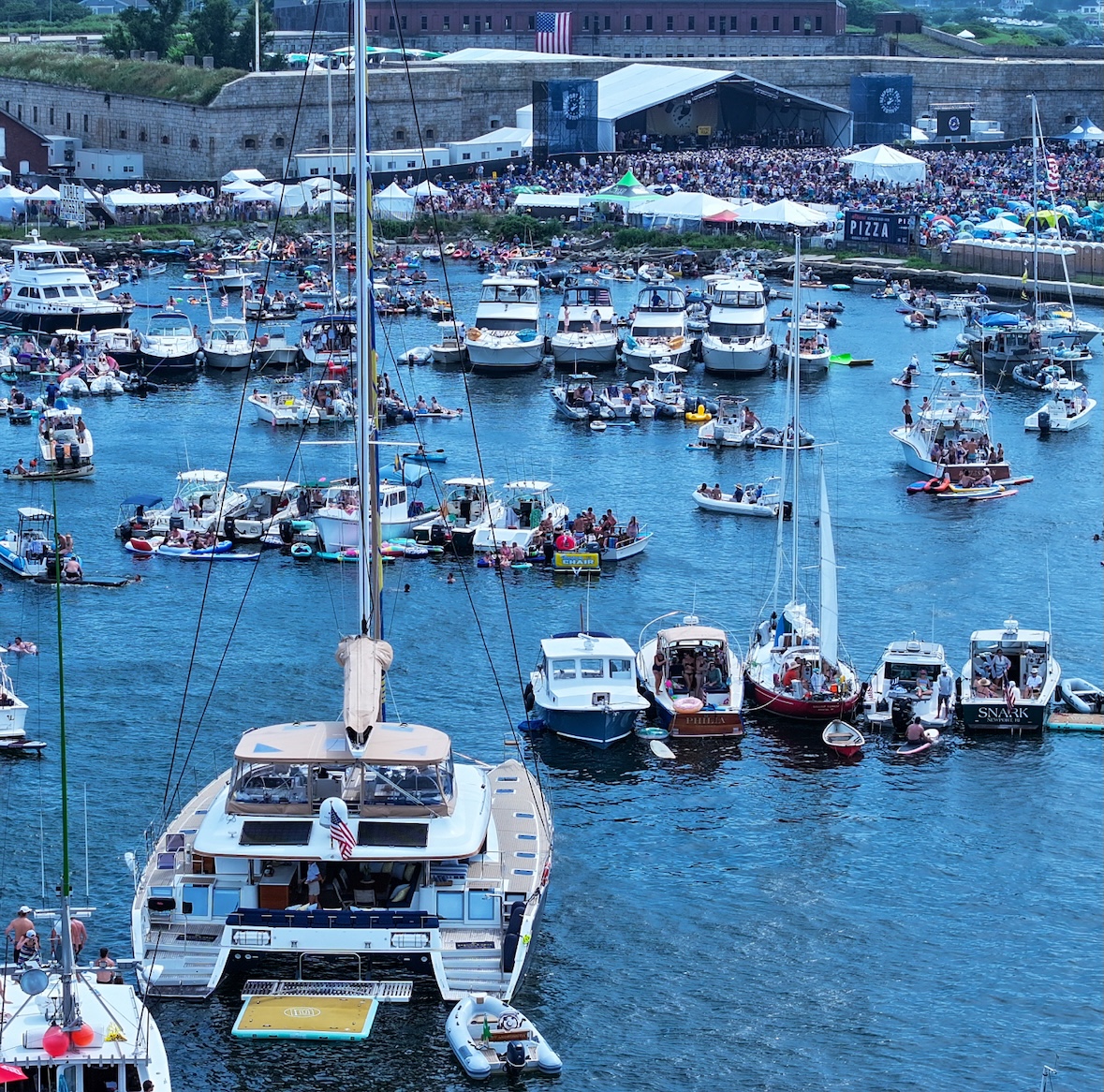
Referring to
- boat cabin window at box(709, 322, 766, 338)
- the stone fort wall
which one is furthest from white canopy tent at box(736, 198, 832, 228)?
the stone fort wall

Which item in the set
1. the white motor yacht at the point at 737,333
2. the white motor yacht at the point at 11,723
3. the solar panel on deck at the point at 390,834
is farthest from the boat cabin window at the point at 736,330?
the solar panel on deck at the point at 390,834

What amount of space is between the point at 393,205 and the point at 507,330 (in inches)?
1678

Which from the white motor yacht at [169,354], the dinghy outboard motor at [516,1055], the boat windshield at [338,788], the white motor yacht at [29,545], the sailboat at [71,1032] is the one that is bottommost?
the dinghy outboard motor at [516,1055]

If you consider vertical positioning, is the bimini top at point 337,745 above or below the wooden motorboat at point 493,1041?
above

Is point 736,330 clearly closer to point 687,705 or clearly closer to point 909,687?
point 909,687

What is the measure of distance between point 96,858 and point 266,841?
8.50 m

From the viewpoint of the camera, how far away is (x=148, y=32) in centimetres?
16950

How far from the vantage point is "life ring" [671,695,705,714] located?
50281mm

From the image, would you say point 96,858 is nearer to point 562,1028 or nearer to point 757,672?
point 562,1028

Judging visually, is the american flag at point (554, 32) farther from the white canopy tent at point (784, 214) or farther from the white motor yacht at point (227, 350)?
the white motor yacht at point (227, 350)

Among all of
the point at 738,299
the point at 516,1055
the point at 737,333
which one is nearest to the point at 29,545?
the point at 516,1055

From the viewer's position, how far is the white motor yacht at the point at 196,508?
222 feet

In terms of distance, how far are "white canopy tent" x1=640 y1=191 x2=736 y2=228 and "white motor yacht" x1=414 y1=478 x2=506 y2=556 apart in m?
71.6

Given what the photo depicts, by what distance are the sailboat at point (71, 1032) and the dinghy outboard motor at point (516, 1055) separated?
557cm
